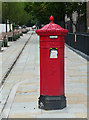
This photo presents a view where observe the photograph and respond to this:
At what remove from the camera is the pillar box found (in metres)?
6.40

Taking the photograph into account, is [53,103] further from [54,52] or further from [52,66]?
[54,52]

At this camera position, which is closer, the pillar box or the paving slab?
the pillar box

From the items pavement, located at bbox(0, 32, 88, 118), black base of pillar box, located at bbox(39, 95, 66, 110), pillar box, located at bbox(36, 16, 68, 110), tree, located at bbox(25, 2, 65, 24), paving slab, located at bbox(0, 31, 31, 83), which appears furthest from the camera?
tree, located at bbox(25, 2, 65, 24)

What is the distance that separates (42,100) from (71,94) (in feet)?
4.82

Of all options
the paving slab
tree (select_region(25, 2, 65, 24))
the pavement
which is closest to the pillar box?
the pavement

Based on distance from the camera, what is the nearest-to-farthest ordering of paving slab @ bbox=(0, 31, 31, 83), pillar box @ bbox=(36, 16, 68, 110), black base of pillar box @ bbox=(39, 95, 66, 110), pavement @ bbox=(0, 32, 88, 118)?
pavement @ bbox=(0, 32, 88, 118), pillar box @ bbox=(36, 16, 68, 110), black base of pillar box @ bbox=(39, 95, 66, 110), paving slab @ bbox=(0, 31, 31, 83)

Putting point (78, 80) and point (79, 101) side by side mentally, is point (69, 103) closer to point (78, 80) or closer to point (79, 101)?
point (79, 101)

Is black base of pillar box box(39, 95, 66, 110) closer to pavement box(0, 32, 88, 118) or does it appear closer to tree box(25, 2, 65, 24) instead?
pavement box(0, 32, 88, 118)

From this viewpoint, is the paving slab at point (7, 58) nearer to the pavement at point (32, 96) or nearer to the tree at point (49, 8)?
the pavement at point (32, 96)

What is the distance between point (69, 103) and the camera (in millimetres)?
6977

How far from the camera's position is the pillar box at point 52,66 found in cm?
640

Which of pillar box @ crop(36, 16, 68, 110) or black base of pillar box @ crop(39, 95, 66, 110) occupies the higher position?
pillar box @ crop(36, 16, 68, 110)

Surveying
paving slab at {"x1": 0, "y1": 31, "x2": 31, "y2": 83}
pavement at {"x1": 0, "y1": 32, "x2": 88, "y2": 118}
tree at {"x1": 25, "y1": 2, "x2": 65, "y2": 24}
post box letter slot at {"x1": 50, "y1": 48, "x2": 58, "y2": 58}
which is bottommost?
pavement at {"x1": 0, "y1": 32, "x2": 88, "y2": 118}

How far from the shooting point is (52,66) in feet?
21.4
